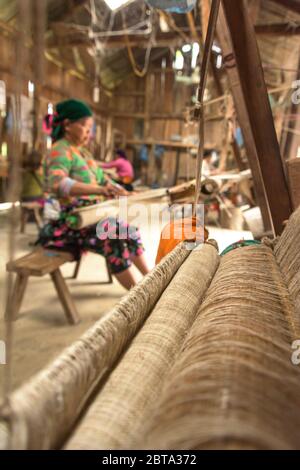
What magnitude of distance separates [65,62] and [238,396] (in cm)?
892

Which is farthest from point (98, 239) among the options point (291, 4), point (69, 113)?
point (291, 4)

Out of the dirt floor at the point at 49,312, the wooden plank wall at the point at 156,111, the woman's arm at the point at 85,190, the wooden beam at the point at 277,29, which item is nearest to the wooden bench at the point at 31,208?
the dirt floor at the point at 49,312

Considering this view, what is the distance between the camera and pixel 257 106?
111cm

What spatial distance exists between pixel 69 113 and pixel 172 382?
1.80m

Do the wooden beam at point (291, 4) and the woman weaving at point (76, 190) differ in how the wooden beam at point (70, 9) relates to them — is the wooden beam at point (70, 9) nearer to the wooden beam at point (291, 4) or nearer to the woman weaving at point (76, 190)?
the woman weaving at point (76, 190)

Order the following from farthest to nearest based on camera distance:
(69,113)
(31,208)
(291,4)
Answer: (31,208) < (69,113) < (291,4)

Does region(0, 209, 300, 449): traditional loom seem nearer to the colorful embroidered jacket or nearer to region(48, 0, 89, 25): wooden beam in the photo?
the colorful embroidered jacket

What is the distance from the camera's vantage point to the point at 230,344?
44 cm

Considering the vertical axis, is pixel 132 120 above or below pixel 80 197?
above

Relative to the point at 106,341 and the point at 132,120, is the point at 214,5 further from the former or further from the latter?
the point at 132,120

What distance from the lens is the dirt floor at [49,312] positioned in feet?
5.16

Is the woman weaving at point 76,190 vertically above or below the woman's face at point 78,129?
below

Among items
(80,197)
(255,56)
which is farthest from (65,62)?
(255,56)

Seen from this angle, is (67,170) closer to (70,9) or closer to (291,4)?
(291,4)
